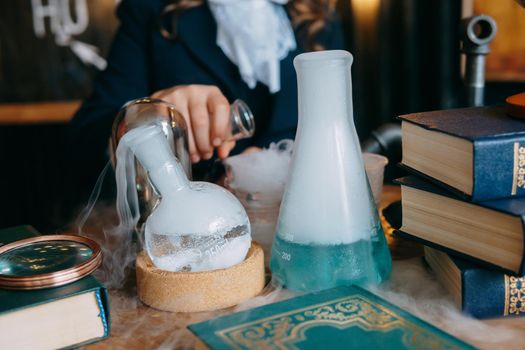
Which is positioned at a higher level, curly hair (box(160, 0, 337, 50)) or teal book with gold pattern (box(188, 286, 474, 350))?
curly hair (box(160, 0, 337, 50))

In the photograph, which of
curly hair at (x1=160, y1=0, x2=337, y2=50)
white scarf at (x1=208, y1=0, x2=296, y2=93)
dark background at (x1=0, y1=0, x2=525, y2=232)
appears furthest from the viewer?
dark background at (x1=0, y1=0, x2=525, y2=232)

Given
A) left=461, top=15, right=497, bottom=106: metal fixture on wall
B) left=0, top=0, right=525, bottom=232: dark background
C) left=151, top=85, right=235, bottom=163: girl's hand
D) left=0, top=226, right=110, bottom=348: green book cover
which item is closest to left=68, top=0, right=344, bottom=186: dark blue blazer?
left=151, top=85, right=235, bottom=163: girl's hand

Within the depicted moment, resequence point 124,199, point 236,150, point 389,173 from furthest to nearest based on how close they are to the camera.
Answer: point 236,150, point 389,173, point 124,199

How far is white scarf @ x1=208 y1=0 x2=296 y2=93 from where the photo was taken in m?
1.17

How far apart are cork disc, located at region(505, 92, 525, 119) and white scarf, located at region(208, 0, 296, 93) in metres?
→ 0.67

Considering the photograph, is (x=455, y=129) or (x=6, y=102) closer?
(x=455, y=129)

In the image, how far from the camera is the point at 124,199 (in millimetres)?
568

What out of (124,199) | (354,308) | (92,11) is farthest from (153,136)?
(92,11)

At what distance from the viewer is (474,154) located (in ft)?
1.58

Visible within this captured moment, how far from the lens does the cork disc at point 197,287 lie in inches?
20.3

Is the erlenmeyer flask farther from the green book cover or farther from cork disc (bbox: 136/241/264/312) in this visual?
the green book cover

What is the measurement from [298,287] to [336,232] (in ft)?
0.21

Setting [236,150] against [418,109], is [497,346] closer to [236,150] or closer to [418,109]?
[236,150]

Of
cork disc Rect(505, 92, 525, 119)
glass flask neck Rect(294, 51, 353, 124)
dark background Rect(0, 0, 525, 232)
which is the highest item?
glass flask neck Rect(294, 51, 353, 124)
